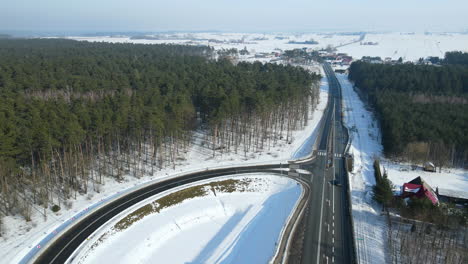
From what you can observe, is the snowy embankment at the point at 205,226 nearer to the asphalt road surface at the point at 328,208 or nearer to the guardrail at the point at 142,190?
the guardrail at the point at 142,190

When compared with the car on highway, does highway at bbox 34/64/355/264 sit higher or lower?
lower

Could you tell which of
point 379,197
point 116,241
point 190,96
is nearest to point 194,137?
point 190,96

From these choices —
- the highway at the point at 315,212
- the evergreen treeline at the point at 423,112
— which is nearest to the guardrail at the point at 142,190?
the highway at the point at 315,212

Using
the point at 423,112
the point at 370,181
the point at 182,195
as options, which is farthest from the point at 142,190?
the point at 423,112

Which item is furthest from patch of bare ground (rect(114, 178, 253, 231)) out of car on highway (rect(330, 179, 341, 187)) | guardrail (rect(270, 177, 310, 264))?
car on highway (rect(330, 179, 341, 187))

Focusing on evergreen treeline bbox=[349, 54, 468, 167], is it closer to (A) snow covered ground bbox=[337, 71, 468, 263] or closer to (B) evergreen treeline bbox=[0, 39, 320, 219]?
(A) snow covered ground bbox=[337, 71, 468, 263]

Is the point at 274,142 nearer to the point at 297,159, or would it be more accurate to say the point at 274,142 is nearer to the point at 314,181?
the point at 297,159
